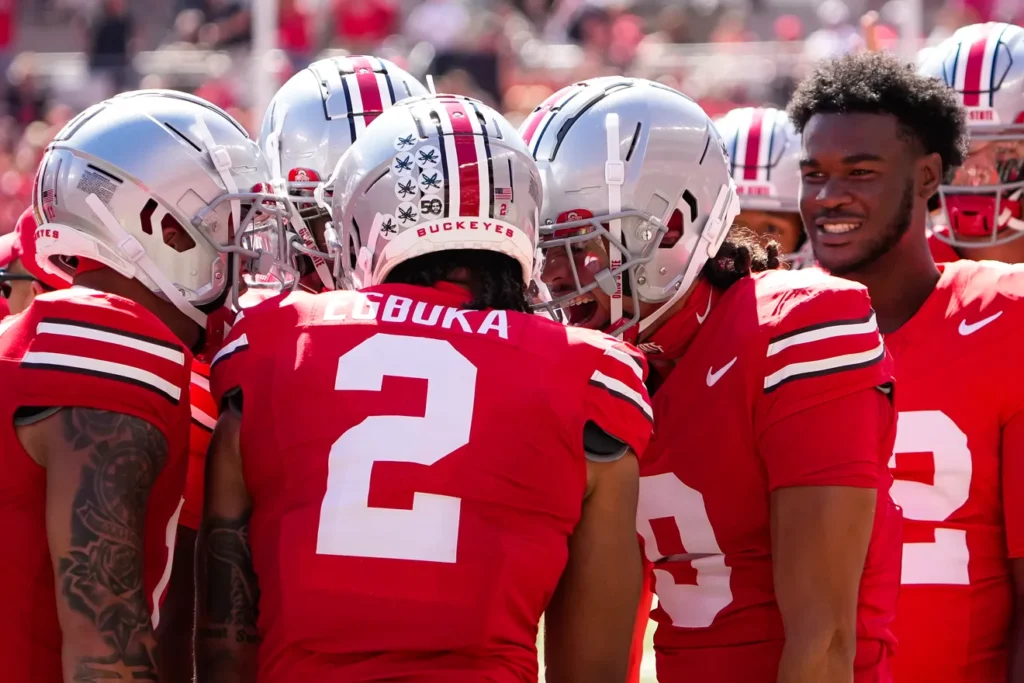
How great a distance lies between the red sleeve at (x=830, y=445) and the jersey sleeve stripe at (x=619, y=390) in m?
0.32

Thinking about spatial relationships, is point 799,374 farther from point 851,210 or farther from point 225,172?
point 225,172

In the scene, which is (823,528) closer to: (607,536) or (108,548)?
(607,536)

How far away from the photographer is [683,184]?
303 cm

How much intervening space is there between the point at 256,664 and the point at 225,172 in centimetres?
105

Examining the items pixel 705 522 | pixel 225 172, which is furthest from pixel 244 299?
pixel 705 522

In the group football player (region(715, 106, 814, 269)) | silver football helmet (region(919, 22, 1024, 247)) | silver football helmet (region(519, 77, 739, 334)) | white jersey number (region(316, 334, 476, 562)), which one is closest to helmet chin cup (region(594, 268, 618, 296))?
silver football helmet (region(519, 77, 739, 334))

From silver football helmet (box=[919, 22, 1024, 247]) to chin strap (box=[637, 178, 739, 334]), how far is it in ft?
3.79

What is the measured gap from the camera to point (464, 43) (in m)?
13.0

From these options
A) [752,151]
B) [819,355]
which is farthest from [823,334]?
[752,151]

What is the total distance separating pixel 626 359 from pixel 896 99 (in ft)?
4.41

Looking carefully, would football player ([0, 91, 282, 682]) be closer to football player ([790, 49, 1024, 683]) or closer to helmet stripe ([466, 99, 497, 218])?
A: helmet stripe ([466, 99, 497, 218])

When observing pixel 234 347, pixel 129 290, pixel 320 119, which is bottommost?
pixel 234 347

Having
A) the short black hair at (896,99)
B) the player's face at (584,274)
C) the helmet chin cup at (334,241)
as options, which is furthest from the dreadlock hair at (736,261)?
the helmet chin cup at (334,241)

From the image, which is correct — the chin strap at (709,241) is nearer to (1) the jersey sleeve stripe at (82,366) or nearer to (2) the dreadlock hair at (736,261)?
(2) the dreadlock hair at (736,261)
